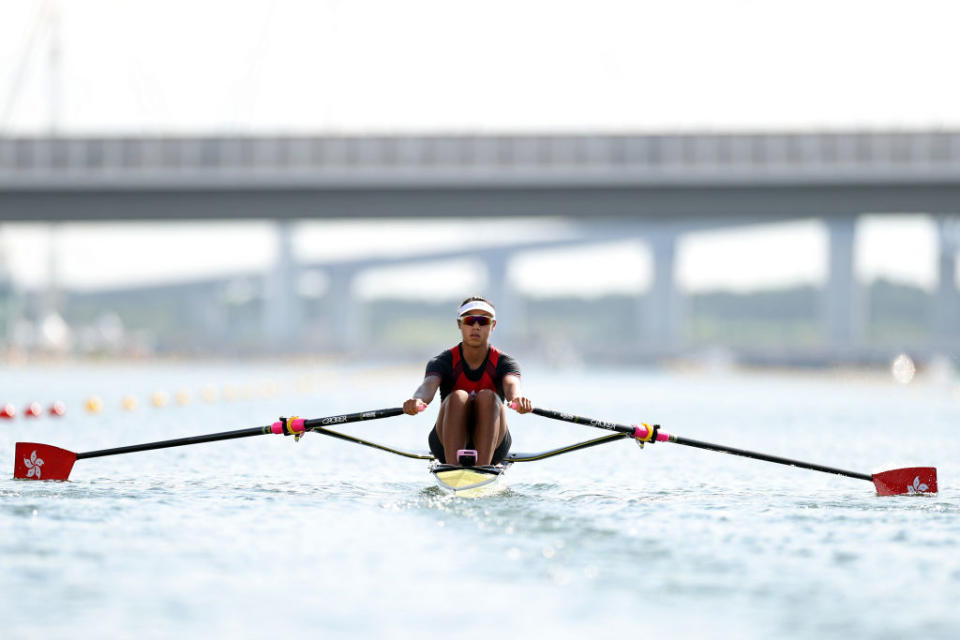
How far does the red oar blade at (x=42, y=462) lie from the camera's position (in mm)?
16281

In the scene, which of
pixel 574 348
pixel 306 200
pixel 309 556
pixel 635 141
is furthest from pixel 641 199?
pixel 574 348

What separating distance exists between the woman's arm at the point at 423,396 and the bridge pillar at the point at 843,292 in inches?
3366

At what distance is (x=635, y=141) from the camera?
5241 centimetres

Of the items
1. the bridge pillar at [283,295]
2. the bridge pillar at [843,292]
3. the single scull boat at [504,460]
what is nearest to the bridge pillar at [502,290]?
the bridge pillar at [283,295]

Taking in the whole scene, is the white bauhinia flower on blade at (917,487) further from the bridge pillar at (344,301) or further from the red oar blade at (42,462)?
the bridge pillar at (344,301)

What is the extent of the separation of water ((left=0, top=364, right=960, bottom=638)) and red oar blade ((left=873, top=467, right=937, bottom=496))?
19 centimetres

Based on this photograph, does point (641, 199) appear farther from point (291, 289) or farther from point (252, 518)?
point (291, 289)

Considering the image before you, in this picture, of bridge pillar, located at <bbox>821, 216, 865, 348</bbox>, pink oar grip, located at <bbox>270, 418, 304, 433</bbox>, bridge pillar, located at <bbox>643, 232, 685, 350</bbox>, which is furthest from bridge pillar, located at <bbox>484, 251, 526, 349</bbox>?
pink oar grip, located at <bbox>270, 418, 304, 433</bbox>

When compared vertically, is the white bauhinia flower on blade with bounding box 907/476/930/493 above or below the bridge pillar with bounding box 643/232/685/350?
below

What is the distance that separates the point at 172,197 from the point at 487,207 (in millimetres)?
12858

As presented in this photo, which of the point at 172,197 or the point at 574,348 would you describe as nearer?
the point at 172,197

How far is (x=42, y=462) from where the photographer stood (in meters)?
16.3

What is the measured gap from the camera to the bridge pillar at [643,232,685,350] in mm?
123000

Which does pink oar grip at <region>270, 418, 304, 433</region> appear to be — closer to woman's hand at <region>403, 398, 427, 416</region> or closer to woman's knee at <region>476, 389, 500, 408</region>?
woman's hand at <region>403, 398, 427, 416</region>
